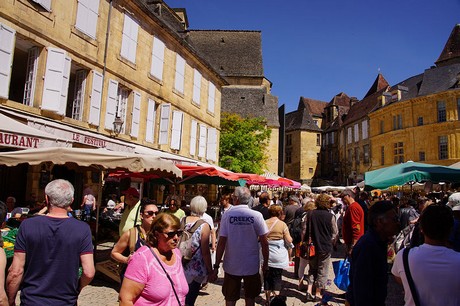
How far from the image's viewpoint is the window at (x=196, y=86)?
18.9 m

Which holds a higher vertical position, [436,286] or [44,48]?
[44,48]

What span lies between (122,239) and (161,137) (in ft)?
39.3

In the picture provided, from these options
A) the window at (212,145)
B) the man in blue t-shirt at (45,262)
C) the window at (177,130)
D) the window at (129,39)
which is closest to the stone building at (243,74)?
the window at (212,145)

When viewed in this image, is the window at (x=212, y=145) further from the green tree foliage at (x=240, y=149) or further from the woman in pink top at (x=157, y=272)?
the woman in pink top at (x=157, y=272)

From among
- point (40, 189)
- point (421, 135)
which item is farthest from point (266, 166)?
point (40, 189)

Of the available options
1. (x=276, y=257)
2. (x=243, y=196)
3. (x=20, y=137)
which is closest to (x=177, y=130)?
(x=20, y=137)

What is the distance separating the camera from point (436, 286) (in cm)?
211

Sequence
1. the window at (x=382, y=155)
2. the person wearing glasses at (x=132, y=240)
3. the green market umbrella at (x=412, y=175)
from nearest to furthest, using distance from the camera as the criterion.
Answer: the person wearing glasses at (x=132, y=240), the green market umbrella at (x=412, y=175), the window at (x=382, y=155)

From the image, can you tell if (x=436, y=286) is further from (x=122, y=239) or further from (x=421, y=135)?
(x=421, y=135)

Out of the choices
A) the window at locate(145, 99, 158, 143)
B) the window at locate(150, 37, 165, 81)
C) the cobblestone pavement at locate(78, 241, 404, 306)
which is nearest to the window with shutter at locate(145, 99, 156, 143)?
the window at locate(145, 99, 158, 143)

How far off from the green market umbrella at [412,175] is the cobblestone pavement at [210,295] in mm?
2228

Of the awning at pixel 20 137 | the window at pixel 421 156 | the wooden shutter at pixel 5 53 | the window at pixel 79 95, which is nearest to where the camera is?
the awning at pixel 20 137

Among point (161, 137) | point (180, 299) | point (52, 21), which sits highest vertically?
point (52, 21)

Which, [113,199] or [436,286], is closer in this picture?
[436,286]
